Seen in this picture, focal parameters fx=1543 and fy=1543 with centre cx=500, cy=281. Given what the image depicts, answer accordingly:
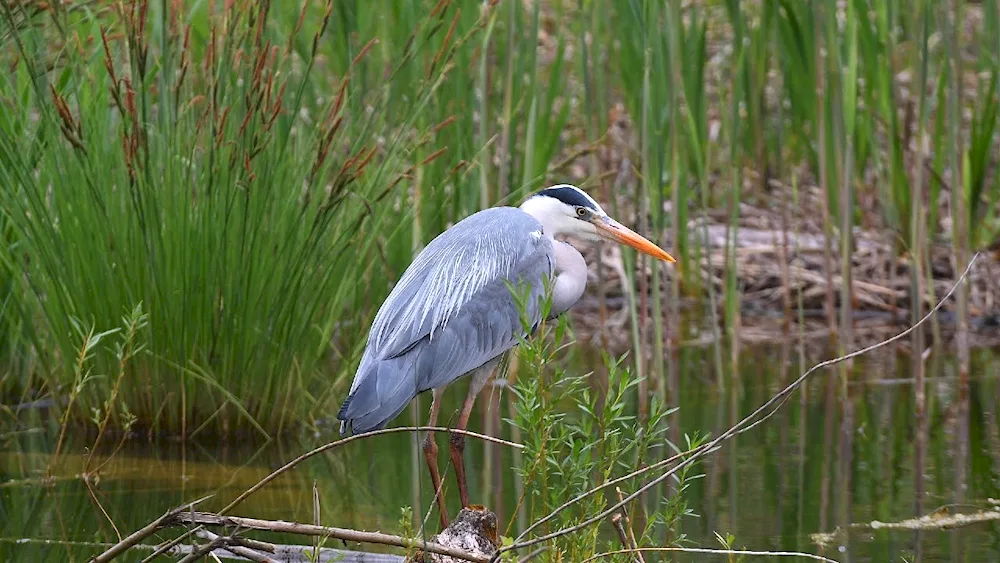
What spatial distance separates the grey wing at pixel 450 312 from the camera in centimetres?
452

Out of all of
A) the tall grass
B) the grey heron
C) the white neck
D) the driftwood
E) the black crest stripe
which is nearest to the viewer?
the driftwood

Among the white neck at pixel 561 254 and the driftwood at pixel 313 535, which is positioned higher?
the white neck at pixel 561 254

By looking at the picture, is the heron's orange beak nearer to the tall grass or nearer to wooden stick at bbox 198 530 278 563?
the tall grass

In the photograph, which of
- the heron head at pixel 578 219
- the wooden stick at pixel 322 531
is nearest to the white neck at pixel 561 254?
the heron head at pixel 578 219

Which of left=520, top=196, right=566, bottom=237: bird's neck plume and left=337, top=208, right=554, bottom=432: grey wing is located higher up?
left=520, top=196, right=566, bottom=237: bird's neck plume

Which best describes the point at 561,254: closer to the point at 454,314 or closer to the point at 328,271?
the point at 454,314

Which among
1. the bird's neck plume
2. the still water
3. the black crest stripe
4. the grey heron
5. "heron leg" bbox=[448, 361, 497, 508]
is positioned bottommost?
the still water

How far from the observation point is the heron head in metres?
5.07

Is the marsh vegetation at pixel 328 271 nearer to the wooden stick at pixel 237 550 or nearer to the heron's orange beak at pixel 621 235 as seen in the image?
the heron's orange beak at pixel 621 235

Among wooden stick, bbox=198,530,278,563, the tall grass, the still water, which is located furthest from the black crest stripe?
wooden stick, bbox=198,530,278,563

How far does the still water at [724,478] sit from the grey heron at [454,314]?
0.23m

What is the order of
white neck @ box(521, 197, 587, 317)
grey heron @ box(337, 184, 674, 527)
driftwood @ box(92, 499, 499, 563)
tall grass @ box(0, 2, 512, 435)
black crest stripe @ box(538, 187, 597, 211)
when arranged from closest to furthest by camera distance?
1. driftwood @ box(92, 499, 499, 563)
2. grey heron @ box(337, 184, 674, 527)
3. white neck @ box(521, 197, 587, 317)
4. black crest stripe @ box(538, 187, 597, 211)
5. tall grass @ box(0, 2, 512, 435)

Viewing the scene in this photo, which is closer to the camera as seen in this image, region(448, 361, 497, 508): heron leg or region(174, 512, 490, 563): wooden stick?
region(174, 512, 490, 563): wooden stick

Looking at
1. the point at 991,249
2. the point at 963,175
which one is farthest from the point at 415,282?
the point at 991,249
